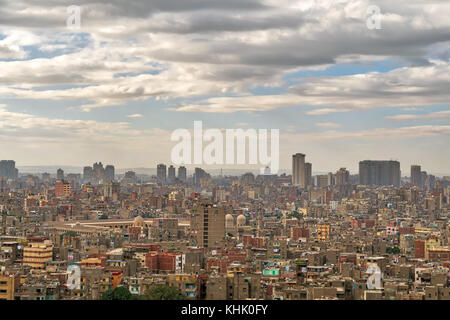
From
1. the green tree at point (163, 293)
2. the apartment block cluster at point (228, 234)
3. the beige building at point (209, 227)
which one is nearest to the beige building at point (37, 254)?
the apartment block cluster at point (228, 234)

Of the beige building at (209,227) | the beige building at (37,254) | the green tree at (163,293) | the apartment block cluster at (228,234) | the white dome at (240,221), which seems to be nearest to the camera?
the green tree at (163,293)

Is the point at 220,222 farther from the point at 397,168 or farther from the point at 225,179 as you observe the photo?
the point at 397,168

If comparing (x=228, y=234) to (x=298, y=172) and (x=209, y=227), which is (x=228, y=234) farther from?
(x=298, y=172)

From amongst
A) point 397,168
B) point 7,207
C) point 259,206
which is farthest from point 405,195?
point 7,207

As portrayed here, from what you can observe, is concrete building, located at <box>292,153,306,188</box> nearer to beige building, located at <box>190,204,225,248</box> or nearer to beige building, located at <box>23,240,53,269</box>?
beige building, located at <box>190,204,225,248</box>

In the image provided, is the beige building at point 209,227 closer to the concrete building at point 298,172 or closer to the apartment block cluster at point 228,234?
the apartment block cluster at point 228,234

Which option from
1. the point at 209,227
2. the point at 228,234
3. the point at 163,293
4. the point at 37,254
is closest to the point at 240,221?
the point at 228,234

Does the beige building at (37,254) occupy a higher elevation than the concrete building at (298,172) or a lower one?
lower
